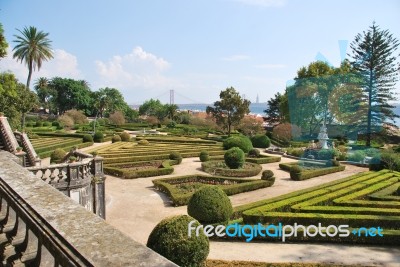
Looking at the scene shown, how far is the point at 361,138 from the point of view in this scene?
4991 centimetres

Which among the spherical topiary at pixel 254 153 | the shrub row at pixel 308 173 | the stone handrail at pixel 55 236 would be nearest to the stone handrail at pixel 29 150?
the stone handrail at pixel 55 236

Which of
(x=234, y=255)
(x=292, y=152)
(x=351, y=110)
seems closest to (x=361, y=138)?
(x=351, y=110)

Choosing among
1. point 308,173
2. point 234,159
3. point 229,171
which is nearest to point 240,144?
point 234,159

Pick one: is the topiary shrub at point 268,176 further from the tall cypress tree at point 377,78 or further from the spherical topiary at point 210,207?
the tall cypress tree at point 377,78

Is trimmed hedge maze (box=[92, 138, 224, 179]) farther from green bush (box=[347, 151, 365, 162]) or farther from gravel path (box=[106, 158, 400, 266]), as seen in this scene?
green bush (box=[347, 151, 365, 162])

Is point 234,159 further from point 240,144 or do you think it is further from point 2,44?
point 2,44

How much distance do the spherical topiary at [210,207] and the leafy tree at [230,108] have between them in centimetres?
4341

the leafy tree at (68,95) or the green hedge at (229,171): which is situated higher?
the leafy tree at (68,95)

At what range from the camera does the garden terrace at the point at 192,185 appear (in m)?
19.0

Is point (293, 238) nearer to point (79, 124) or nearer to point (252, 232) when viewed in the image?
point (252, 232)

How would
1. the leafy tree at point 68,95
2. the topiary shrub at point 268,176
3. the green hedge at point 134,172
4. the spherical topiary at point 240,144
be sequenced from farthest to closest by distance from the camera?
1. the leafy tree at point 68,95
2. the spherical topiary at point 240,144
3. the green hedge at point 134,172
4. the topiary shrub at point 268,176

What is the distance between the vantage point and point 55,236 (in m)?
2.66

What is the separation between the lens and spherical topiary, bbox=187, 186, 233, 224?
46.6ft

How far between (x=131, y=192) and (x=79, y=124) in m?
53.9
